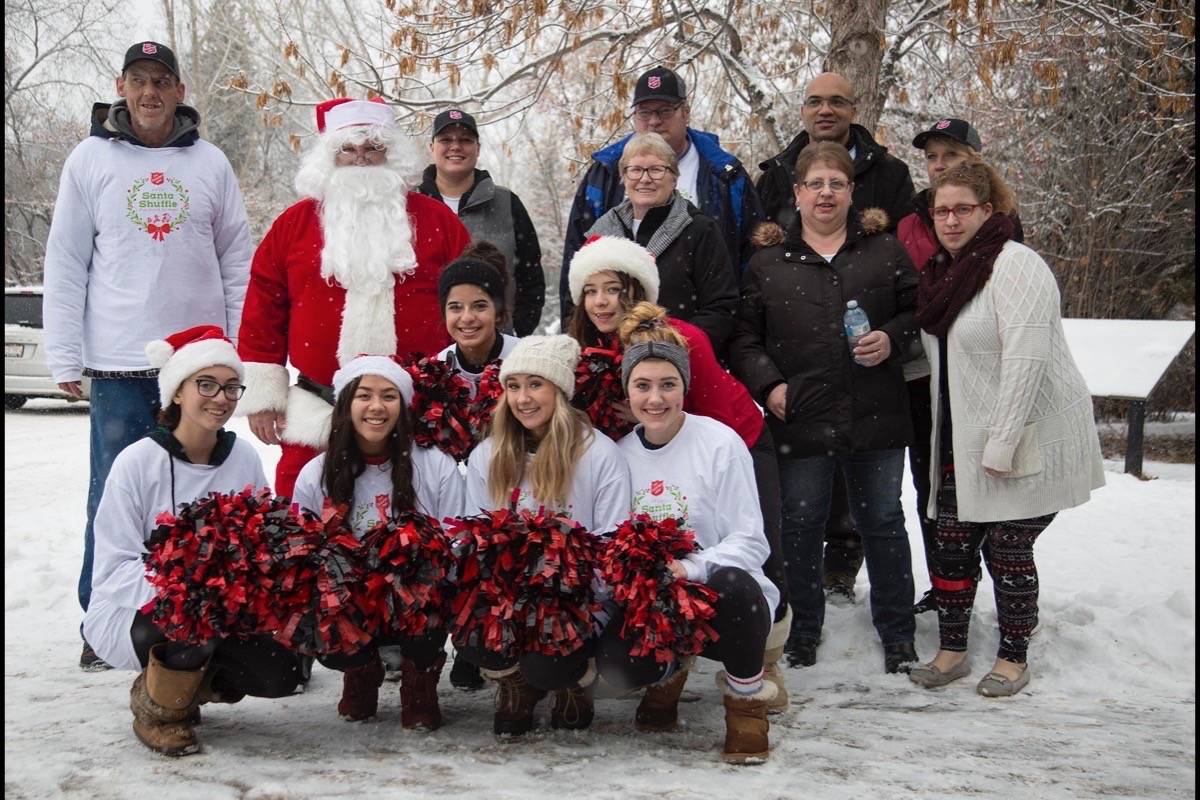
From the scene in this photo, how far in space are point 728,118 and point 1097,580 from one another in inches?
361

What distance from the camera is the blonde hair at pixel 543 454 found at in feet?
11.7

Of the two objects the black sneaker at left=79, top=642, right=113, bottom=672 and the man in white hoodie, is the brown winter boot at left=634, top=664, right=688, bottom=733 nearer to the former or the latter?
the black sneaker at left=79, top=642, right=113, bottom=672

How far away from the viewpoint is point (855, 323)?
419cm

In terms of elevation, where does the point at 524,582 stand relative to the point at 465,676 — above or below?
above

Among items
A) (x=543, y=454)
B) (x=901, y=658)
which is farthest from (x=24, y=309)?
(x=901, y=658)

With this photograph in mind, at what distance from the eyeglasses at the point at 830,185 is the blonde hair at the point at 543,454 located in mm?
1428

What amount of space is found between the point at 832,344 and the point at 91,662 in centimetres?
337

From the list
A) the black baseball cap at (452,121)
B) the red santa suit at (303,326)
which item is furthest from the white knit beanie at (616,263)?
the black baseball cap at (452,121)

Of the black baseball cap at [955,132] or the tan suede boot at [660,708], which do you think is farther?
the black baseball cap at [955,132]

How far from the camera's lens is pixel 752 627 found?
3.33m

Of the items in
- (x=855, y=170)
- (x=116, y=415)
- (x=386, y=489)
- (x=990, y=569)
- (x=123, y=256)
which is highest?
(x=855, y=170)

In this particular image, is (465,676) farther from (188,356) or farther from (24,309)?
(24,309)

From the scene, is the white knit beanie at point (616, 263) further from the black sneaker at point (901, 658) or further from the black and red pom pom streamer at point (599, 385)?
the black sneaker at point (901, 658)

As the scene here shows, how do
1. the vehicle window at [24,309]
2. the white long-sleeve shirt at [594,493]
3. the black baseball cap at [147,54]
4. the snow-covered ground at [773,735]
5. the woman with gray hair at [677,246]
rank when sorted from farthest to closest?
the vehicle window at [24,309], the black baseball cap at [147,54], the woman with gray hair at [677,246], the white long-sleeve shirt at [594,493], the snow-covered ground at [773,735]
